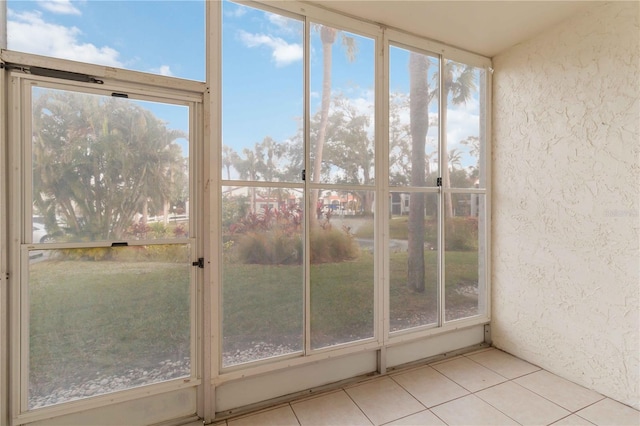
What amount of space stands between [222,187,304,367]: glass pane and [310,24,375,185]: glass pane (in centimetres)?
39

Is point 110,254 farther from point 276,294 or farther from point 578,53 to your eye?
point 578,53

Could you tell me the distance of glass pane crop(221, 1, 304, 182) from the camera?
1956 millimetres

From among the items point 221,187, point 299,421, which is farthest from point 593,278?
point 221,187

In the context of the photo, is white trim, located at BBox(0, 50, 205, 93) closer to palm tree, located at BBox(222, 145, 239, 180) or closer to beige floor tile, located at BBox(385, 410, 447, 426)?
palm tree, located at BBox(222, 145, 239, 180)

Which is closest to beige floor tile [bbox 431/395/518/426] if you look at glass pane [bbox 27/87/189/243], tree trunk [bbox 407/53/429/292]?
tree trunk [bbox 407/53/429/292]

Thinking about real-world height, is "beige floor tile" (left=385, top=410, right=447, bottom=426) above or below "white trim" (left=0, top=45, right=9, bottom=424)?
below

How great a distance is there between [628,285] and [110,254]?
11.4 ft

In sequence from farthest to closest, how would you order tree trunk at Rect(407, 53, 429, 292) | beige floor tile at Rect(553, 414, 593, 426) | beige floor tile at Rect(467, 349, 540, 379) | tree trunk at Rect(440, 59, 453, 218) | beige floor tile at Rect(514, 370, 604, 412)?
tree trunk at Rect(440, 59, 453, 218)
tree trunk at Rect(407, 53, 429, 292)
beige floor tile at Rect(467, 349, 540, 379)
beige floor tile at Rect(514, 370, 604, 412)
beige floor tile at Rect(553, 414, 593, 426)

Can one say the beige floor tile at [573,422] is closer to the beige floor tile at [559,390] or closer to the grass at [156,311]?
the beige floor tile at [559,390]

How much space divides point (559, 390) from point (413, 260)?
1413mm

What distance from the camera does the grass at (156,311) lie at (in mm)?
1607

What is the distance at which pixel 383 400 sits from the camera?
Result: 2.05 metres

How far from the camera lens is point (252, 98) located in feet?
6.63

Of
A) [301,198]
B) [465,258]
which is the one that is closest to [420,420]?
[465,258]
